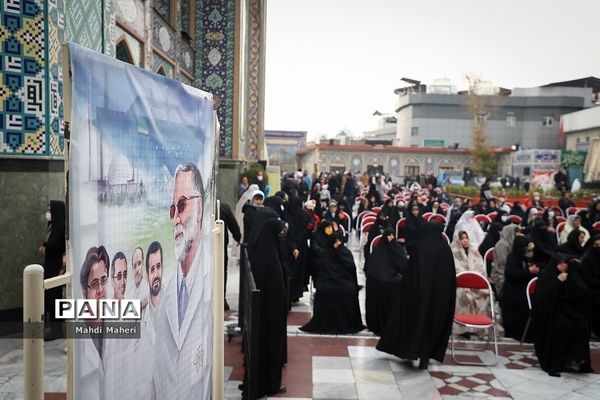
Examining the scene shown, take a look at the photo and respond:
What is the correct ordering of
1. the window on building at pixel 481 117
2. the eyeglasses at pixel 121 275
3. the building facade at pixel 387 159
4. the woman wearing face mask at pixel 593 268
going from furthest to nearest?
1. the window on building at pixel 481 117
2. the building facade at pixel 387 159
3. the woman wearing face mask at pixel 593 268
4. the eyeglasses at pixel 121 275

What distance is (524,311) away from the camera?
5555 millimetres

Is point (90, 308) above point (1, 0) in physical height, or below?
below

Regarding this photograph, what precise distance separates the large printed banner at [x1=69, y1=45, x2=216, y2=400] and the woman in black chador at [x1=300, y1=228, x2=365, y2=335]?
138 inches

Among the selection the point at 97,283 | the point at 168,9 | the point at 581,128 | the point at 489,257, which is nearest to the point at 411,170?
the point at 581,128

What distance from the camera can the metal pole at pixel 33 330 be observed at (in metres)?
1.21

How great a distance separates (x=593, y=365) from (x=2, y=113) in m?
5.83

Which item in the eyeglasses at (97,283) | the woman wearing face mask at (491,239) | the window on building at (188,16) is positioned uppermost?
the window on building at (188,16)

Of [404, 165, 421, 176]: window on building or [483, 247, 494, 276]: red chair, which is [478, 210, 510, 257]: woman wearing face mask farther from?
[404, 165, 421, 176]: window on building

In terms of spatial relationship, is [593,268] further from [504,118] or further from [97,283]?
[504,118]

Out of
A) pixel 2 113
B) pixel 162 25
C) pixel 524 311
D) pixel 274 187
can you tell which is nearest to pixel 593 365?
pixel 524 311

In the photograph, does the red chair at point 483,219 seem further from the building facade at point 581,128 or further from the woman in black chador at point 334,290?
the building facade at point 581,128

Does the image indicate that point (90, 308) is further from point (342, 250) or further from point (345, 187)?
point (345, 187)

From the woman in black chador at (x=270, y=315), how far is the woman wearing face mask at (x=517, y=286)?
111 inches

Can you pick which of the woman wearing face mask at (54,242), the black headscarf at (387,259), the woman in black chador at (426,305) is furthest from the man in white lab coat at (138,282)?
the black headscarf at (387,259)
